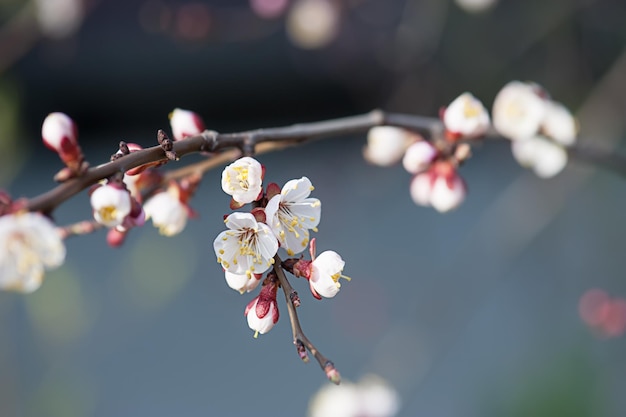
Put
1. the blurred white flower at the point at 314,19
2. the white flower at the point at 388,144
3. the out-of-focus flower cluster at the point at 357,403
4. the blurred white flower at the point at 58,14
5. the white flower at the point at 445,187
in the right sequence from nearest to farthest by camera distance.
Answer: the white flower at the point at 445,187 < the white flower at the point at 388,144 < the out-of-focus flower cluster at the point at 357,403 < the blurred white flower at the point at 58,14 < the blurred white flower at the point at 314,19

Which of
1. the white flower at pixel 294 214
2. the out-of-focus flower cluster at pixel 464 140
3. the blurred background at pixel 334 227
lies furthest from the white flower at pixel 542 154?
the blurred background at pixel 334 227

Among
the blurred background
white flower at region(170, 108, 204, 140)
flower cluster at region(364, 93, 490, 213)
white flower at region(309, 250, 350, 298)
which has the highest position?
the blurred background

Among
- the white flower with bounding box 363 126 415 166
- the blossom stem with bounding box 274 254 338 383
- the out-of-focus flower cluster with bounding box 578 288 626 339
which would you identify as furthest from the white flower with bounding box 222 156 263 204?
the out-of-focus flower cluster with bounding box 578 288 626 339

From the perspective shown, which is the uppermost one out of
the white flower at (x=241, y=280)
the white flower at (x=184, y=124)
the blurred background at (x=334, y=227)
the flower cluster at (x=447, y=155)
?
the blurred background at (x=334, y=227)

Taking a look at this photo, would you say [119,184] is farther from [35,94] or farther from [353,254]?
[35,94]

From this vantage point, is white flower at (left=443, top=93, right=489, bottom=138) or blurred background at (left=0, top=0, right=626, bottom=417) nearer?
white flower at (left=443, top=93, right=489, bottom=138)

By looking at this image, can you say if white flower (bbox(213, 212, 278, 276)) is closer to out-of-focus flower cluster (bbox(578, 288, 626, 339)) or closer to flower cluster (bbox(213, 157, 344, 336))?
flower cluster (bbox(213, 157, 344, 336))

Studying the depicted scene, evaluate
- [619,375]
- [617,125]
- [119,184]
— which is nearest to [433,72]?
[617,125]

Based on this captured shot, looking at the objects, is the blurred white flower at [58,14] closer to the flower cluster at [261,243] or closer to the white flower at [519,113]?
the white flower at [519,113]

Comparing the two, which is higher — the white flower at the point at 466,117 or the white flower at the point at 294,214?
the white flower at the point at 466,117
